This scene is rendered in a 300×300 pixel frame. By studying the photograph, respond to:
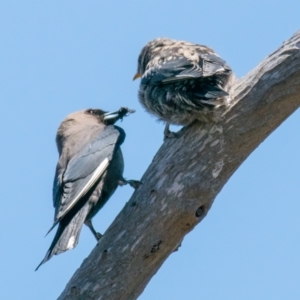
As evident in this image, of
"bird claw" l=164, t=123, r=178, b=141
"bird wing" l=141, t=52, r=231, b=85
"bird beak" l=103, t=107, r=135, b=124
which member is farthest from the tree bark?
"bird beak" l=103, t=107, r=135, b=124

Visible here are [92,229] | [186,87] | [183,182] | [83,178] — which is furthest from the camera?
[92,229]

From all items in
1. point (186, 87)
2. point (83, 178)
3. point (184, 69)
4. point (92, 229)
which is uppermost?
point (184, 69)

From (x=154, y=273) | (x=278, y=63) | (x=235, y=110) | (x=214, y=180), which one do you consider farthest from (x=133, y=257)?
(x=278, y=63)

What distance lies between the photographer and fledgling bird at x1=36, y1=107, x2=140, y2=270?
16.8 feet

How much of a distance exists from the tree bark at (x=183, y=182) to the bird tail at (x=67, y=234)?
1.36ft

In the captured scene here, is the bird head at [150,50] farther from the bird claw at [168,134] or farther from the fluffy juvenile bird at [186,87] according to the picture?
the bird claw at [168,134]

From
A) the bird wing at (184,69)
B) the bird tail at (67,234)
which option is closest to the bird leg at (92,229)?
the bird tail at (67,234)

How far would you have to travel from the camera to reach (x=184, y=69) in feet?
16.8

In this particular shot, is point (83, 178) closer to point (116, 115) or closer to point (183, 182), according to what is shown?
point (183, 182)

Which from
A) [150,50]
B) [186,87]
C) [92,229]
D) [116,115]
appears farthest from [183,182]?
[150,50]

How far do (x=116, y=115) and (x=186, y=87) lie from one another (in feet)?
5.99

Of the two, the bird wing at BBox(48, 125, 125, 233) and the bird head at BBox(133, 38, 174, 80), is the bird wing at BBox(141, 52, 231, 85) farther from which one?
the bird head at BBox(133, 38, 174, 80)

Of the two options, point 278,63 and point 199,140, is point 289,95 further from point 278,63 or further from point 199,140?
point 199,140

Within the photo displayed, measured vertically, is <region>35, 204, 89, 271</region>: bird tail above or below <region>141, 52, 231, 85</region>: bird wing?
below
